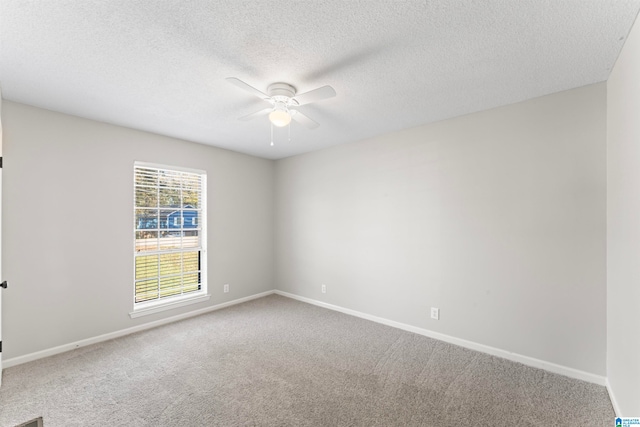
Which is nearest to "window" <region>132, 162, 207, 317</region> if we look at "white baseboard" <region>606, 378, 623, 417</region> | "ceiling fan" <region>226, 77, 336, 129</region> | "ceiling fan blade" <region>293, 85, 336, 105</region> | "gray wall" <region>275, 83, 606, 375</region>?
"gray wall" <region>275, 83, 606, 375</region>

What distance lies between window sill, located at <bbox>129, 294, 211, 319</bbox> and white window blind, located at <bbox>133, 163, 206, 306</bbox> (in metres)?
0.09

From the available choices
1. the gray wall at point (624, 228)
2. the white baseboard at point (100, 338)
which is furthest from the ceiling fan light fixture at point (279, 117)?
the white baseboard at point (100, 338)

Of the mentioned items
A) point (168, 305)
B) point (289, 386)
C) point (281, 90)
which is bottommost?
point (289, 386)

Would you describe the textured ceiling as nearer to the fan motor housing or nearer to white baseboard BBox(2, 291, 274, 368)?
the fan motor housing

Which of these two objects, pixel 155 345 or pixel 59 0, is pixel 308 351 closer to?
pixel 155 345

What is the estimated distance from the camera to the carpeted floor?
193cm

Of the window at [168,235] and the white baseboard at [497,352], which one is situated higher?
the window at [168,235]

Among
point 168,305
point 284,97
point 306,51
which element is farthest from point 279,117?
point 168,305

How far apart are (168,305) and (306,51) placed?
11.8ft

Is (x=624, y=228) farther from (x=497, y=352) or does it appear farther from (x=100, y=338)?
(x=100, y=338)

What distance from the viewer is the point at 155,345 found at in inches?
119

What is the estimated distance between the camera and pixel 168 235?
3.87 meters

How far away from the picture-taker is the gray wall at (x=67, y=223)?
8.63 ft

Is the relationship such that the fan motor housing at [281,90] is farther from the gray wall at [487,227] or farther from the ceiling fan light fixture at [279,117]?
the gray wall at [487,227]
